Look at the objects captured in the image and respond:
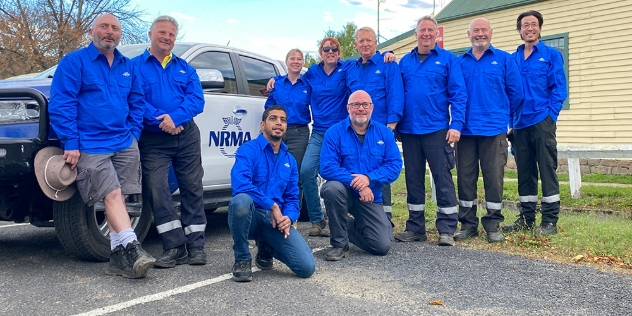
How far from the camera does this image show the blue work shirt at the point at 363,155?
18.4ft

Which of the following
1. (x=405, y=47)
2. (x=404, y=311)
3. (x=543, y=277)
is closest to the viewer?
(x=404, y=311)

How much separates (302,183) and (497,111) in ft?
6.63

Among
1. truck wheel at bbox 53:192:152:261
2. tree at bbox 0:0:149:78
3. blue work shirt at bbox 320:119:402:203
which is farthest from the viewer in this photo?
tree at bbox 0:0:149:78

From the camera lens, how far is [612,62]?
12508 mm

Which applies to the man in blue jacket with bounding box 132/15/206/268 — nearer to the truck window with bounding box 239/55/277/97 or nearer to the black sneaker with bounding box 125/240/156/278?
the black sneaker with bounding box 125/240/156/278

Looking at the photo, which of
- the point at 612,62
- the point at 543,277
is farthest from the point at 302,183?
the point at 612,62

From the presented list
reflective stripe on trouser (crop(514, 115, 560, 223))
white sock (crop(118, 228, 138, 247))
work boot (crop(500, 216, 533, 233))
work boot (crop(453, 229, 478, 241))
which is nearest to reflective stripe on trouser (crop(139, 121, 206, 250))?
white sock (crop(118, 228, 138, 247))

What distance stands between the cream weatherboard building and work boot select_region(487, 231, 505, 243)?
24.6 feet

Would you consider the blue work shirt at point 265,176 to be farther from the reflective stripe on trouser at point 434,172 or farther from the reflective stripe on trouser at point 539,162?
→ the reflective stripe on trouser at point 539,162

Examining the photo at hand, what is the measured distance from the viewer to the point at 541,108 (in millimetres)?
6348

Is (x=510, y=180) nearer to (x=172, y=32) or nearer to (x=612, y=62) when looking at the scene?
(x=612, y=62)

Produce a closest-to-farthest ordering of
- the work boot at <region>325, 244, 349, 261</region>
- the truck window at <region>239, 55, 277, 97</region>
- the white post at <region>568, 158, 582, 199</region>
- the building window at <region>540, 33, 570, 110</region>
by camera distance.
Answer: the work boot at <region>325, 244, 349, 261</region>
the truck window at <region>239, 55, 277, 97</region>
the white post at <region>568, 158, 582, 199</region>
the building window at <region>540, 33, 570, 110</region>

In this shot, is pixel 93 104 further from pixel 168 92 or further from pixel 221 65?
pixel 221 65

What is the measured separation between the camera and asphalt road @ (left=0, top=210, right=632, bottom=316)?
3955 mm
